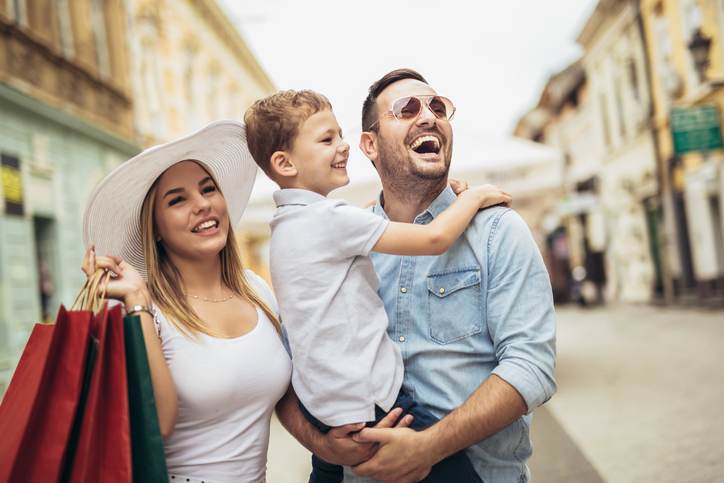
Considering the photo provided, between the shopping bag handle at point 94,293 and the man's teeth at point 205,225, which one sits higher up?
the man's teeth at point 205,225

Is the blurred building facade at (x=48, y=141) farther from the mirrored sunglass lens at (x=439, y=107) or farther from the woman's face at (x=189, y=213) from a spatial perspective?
the mirrored sunglass lens at (x=439, y=107)

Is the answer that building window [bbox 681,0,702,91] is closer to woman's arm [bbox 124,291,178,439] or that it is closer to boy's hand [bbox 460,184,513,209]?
boy's hand [bbox 460,184,513,209]

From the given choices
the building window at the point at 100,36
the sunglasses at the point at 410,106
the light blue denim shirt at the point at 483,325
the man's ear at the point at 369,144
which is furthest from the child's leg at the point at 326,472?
the building window at the point at 100,36

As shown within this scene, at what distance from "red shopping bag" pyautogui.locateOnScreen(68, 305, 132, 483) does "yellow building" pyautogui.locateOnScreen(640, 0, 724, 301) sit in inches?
586

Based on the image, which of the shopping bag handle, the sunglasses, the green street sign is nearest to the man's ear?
the sunglasses

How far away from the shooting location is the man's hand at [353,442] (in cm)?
210

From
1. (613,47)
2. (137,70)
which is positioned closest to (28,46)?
(137,70)

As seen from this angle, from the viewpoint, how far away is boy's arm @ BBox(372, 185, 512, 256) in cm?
215

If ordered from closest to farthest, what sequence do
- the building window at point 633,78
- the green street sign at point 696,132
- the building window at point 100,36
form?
1. the building window at point 100,36
2. the green street sign at point 696,132
3. the building window at point 633,78

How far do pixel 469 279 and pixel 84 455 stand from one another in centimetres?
109

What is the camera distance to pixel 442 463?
6.99ft

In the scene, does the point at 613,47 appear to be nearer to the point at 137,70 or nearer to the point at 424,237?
the point at 137,70

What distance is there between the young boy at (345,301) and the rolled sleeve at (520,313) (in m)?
0.13

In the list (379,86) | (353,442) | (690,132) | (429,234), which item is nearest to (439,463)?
(353,442)
